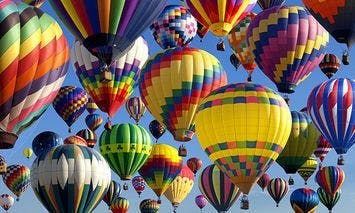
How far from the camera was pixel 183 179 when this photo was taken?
40125 millimetres

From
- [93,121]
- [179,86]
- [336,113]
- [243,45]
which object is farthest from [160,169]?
[336,113]

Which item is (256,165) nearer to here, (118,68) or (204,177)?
(118,68)

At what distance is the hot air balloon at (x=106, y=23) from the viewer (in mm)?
19969

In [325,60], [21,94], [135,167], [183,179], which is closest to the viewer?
[21,94]

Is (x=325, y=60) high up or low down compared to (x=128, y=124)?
up

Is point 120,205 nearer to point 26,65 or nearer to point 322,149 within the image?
point 322,149

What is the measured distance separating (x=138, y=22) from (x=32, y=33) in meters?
2.98

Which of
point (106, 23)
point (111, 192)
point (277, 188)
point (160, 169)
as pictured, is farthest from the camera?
point (277, 188)

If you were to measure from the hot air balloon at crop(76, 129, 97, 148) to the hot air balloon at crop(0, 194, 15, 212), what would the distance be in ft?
60.8

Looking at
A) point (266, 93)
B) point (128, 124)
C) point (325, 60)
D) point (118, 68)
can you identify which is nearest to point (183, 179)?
point (128, 124)

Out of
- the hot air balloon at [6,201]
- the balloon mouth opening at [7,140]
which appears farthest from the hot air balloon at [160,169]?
the hot air balloon at [6,201]

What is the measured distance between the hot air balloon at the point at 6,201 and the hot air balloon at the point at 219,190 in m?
24.6

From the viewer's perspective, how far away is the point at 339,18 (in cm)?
2100

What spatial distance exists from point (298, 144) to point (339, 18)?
1022 centimetres
